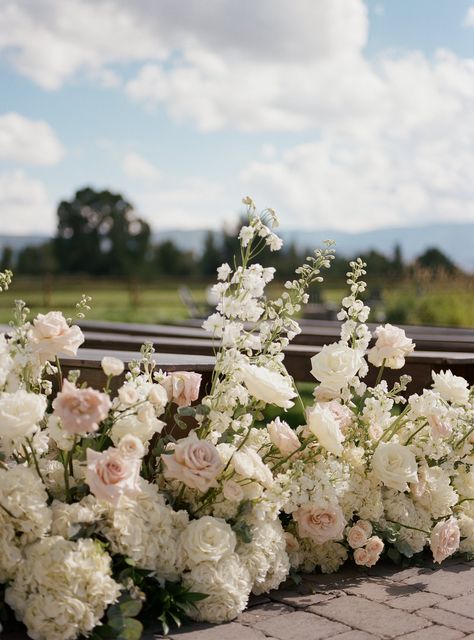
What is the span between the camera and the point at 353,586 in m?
3.22

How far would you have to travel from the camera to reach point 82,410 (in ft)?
8.29

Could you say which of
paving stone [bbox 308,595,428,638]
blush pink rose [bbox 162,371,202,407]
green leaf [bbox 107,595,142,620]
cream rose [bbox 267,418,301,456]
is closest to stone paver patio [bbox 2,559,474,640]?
paving stone [bbox 308,595,428,638]

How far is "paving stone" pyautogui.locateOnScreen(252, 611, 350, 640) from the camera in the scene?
2.70 m

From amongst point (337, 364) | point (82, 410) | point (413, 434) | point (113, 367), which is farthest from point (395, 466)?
point (82, 410)

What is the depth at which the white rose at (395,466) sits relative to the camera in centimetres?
332

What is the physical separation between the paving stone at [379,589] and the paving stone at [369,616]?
0.06 metres

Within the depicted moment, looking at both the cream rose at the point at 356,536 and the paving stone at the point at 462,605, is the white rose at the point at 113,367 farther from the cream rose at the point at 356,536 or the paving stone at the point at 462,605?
the paving stone at the point at 462,605

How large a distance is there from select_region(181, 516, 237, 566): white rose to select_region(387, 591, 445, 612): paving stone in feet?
2.05

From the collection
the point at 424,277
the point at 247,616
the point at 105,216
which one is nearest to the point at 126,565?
the point at 247,616

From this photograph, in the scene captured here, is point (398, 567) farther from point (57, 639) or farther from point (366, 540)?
point (57, 639)

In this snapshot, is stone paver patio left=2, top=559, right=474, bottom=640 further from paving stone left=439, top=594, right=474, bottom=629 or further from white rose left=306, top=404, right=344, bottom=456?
white rose left=306, top=404, right=344, bottom=456

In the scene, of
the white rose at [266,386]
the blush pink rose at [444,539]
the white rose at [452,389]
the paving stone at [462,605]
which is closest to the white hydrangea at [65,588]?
the white rose at [266,386]

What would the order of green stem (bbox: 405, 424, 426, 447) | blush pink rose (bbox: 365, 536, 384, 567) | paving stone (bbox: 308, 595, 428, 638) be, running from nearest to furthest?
paving stone (bbox: 308, 595, 428, 638) → blush pink rose (bbox: 365, 536, 384, 567) → green stem (bbox: 405, 424, 426, 447)

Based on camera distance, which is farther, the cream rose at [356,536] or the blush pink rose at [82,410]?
Result: the cream rose at [356,536]
